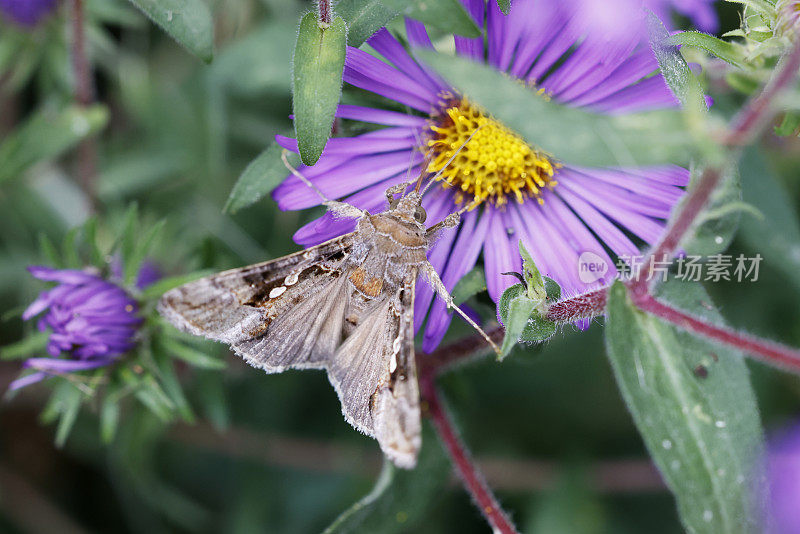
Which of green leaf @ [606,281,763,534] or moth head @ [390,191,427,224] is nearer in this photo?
green leaf @ [606,281,763,534]

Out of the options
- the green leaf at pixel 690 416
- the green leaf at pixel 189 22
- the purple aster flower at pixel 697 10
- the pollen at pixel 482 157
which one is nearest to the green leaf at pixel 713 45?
the pollen at pixel 482 157

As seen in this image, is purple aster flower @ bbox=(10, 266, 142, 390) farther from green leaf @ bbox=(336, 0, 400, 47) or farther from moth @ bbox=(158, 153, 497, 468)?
green leaf @ bbox=(336, 0, 400, 47)

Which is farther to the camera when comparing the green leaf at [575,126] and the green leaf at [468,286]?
the green leaf at [468,286]

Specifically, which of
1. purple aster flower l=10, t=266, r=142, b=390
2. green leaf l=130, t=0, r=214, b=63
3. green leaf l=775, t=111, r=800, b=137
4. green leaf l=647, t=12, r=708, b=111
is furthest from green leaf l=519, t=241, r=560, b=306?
purple aster flower l=10, t=266, r=142, b=390

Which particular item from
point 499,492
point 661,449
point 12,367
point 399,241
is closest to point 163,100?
point 12,367

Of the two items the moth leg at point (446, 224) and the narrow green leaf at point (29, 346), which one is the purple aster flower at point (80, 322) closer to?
the narrow green leaf at point (29, 346)

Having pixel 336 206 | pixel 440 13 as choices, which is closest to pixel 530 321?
pixel 336 206
